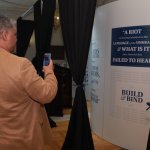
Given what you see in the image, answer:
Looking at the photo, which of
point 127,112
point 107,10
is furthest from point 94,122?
point 107,10

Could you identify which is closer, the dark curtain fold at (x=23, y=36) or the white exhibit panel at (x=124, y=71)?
the white exhibit panel at (x=124, y=71)

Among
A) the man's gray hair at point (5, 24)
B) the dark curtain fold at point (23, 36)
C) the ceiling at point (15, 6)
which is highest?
the ceiling at point (15, 6)

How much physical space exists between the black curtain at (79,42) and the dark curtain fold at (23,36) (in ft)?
9.71

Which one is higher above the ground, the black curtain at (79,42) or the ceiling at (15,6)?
the ceiling at (15,6)

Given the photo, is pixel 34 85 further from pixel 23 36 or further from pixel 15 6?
pixel 15 6

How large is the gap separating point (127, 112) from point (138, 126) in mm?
233

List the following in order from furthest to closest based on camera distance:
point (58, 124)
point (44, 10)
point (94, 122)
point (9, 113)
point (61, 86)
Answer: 1. point (61, 86)
2. point (58, 124)
3. point (94, 122)
4. point (44, 10)
5. point (9, 113)

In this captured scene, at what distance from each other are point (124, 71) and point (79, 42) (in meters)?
0.76

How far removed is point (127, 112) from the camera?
3.33 meters

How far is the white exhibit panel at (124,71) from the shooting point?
3.11 metres

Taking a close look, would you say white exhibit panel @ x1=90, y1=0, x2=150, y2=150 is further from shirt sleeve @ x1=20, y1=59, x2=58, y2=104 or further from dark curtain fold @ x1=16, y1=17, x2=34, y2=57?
dark curtain fold @ x1=16, y1=17, x2=34, y2=57

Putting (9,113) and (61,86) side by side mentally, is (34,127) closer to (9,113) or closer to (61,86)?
(9,113)

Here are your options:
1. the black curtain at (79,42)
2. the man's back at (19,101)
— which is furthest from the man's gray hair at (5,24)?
the black curtain at (79,42)

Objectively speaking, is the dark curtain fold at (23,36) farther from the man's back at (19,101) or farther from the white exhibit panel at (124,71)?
the man's back at (19,101)
